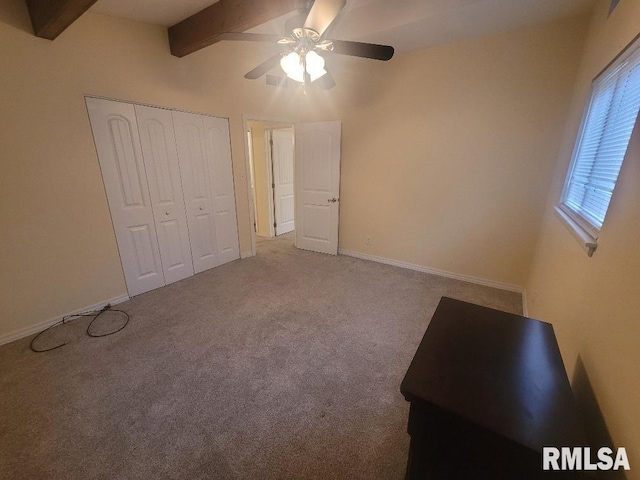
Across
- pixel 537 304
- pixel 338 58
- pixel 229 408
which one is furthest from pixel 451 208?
pixel 229 408

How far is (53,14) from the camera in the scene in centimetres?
174

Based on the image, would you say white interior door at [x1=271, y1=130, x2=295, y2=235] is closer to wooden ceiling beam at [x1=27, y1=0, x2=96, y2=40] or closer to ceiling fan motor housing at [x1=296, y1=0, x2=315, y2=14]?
wooden ceiling beam at [x1=27, y1=0, x2=96, y2=40]

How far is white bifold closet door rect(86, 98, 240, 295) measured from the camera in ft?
8.29

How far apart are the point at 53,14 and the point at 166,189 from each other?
59.5 inches

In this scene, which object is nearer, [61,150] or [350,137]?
[61,150]

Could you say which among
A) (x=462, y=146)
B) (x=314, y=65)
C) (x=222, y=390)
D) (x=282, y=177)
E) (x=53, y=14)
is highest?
(x=53, y=14)

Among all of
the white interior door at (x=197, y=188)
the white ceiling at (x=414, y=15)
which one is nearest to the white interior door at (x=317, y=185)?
the white ceiling at (x=414, y=15)

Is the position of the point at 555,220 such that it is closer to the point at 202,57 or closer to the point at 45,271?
the point at 202,57

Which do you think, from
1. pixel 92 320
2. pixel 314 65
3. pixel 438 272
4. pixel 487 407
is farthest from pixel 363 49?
pixel 92 320

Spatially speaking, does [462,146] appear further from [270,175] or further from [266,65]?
[270,175]

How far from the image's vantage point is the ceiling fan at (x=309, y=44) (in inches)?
57.7

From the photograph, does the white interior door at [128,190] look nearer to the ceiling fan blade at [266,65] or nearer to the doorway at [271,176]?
the ceiling fan blade at [266,65]

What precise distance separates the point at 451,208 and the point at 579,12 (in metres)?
1.93

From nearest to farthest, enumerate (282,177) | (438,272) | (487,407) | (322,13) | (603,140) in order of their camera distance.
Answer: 1. (487,407)
2. (322,13)
3. (603,140)
4. (438,272)
5. (282,177)
